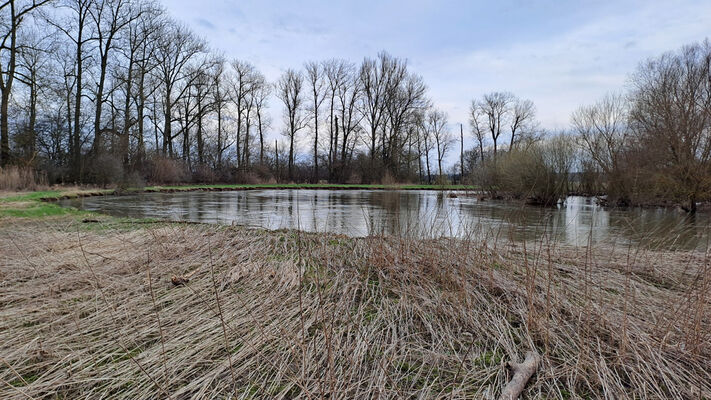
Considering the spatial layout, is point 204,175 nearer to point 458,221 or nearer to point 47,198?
point 47,198

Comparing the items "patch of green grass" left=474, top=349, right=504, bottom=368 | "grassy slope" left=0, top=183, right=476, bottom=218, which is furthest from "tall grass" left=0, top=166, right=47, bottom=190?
"patch of green grass" left=474, top=349, right=504, bottom=368

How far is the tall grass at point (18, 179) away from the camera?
46.6ft

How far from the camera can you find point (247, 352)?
5.69ft

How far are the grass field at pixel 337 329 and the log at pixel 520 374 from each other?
50 mm

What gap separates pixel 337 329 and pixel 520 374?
972 mm

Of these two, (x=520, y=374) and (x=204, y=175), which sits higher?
(x=204, y=175)

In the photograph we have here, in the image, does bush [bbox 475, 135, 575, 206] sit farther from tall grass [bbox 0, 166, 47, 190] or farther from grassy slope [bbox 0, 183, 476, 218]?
tall grass [bbox 0, 166, 47, 190]

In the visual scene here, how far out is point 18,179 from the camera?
14.7m

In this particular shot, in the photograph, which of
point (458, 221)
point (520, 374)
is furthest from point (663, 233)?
point (520, 374)

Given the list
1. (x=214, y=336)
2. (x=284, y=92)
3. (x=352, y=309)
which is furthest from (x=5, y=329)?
(x=284, y=92)

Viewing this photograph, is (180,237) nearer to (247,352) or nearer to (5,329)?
(5,329)

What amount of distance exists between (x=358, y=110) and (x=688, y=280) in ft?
122

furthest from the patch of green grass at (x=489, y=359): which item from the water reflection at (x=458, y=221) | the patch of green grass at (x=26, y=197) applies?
the patch of green grass at (x=26, y=197)

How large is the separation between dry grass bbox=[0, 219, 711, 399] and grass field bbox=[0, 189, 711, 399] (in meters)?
0.01
